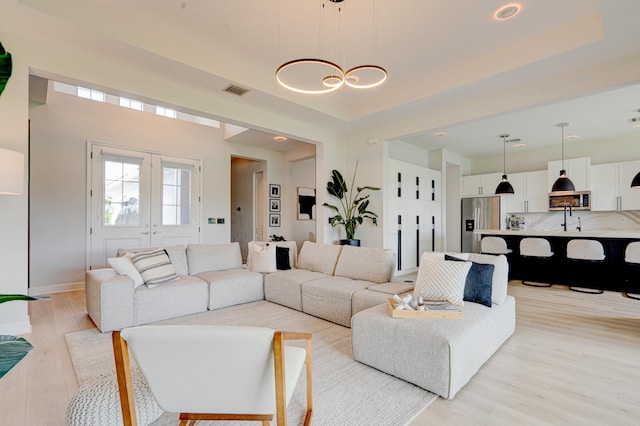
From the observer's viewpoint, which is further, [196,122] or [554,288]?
[196,122]

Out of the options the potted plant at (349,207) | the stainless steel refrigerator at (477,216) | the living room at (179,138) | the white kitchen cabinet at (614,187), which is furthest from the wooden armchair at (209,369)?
the white kitchen cabinet at (614,187)

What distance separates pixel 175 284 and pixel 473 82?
14.1 ft

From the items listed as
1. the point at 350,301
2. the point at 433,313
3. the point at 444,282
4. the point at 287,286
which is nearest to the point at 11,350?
the point at 433,313

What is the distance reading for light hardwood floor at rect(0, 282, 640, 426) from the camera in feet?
6.04

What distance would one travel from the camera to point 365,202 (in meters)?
5.75

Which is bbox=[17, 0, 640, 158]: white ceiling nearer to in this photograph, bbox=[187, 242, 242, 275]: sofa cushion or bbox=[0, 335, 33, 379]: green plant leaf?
bbox=[187, 242, 242, 275]: sofa cushion

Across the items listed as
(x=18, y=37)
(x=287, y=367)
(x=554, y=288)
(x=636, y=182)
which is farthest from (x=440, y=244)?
(x=18, y=37)

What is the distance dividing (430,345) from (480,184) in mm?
6865

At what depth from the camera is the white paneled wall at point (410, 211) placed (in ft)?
19.6

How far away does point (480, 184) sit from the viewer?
7887mm

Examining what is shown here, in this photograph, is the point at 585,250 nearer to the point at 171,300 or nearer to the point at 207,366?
the point at 207,366

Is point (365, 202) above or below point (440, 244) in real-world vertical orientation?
above

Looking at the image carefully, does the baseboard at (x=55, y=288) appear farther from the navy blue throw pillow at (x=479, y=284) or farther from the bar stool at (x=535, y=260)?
the bar stool at (x=535, y=260)

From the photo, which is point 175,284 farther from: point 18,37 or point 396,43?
point 396,43
